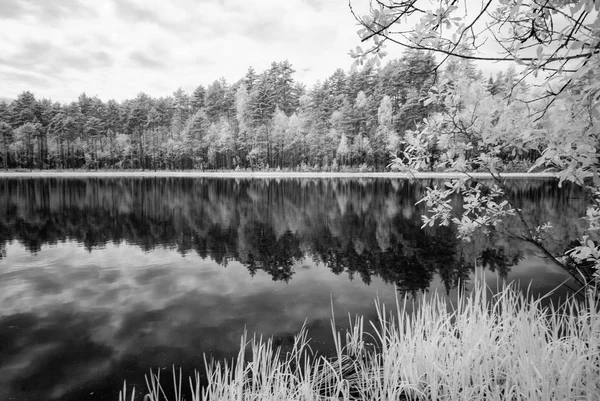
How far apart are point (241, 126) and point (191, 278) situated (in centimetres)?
5858

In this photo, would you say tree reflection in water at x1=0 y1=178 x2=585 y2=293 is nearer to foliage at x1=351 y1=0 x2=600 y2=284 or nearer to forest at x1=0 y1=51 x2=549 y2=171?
foliage at x1=351 y1=0 x2=600 y2=284

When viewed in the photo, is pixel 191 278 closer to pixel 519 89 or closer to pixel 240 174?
pixel 519 89

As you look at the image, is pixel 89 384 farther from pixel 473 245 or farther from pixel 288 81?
pixel 288 81

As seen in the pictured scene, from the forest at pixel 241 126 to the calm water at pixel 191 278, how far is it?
38.4 m

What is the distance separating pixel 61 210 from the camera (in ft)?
78.5

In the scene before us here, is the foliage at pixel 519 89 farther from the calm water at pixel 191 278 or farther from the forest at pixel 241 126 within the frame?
the forest at pixel 241 126

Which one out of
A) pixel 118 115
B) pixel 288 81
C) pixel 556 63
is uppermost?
pixel 288 81

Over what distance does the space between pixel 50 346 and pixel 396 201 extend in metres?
24.7

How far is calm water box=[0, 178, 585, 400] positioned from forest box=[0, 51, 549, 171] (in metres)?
38.4

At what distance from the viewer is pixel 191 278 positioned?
10.8 meters

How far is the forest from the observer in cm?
6094

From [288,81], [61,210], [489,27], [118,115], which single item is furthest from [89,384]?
[118,115]

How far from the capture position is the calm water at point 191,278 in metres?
6.32

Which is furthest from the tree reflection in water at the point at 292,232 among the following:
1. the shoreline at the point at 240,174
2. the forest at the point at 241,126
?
the forest at the point at 241,126
